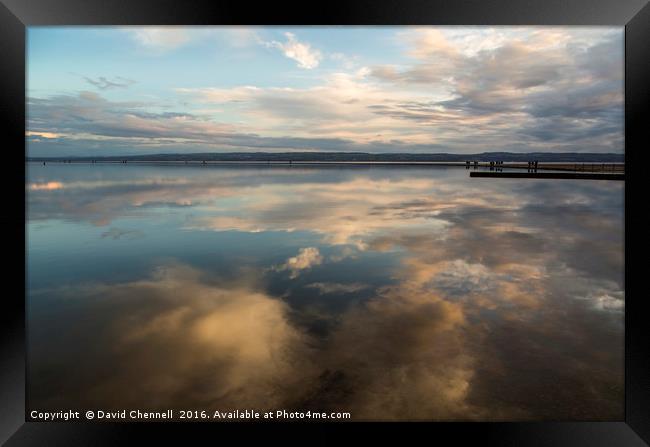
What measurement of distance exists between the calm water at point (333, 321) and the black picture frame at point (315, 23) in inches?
12.4

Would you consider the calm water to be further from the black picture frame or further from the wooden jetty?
the wooden jetty

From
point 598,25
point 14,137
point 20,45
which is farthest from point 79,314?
point 598,25

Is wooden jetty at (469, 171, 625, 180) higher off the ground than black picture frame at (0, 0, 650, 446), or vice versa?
wooden jetty at (469, 171, 625, 180)

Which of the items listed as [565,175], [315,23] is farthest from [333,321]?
[565,175]

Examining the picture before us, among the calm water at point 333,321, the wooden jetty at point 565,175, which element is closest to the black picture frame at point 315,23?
the calm water at point 333,321

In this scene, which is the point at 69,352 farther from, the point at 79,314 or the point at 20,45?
the point at 20,45

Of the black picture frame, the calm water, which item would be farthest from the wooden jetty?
the black picture frame

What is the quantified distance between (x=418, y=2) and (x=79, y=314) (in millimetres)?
5034

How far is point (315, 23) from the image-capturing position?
10.5 feet

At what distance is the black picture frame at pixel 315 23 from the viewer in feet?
9.14

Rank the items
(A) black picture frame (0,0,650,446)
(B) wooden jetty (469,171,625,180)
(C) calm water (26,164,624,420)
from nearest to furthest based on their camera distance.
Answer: (A) black picture frame (0,0,650,446) → (C) calm water (26,164,624,420) → (B) wooden jetty (469,171,625,180)

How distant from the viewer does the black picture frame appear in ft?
9.14

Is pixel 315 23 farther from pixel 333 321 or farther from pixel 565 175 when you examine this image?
pixel 565 175

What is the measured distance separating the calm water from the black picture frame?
1.03 ft
